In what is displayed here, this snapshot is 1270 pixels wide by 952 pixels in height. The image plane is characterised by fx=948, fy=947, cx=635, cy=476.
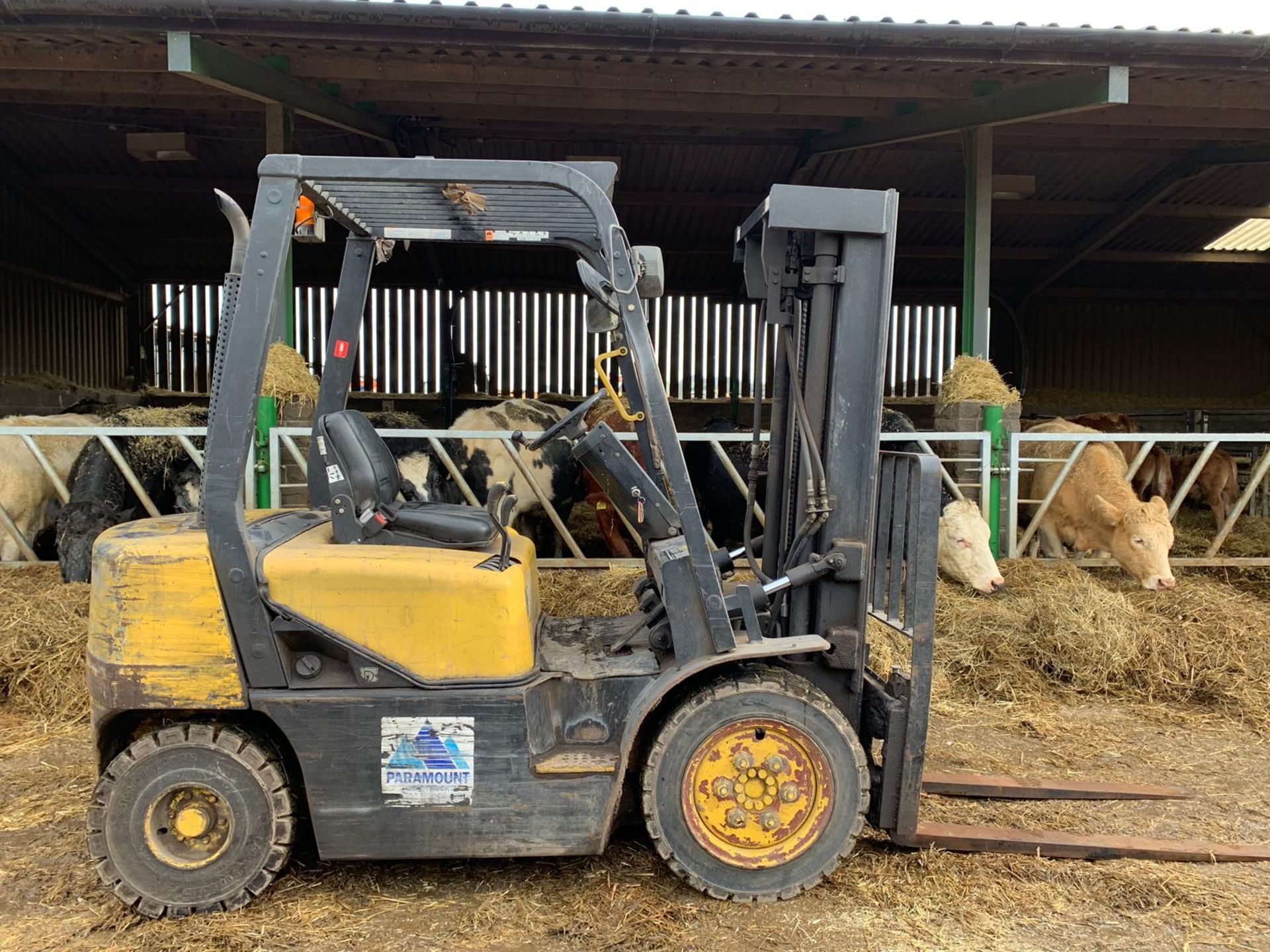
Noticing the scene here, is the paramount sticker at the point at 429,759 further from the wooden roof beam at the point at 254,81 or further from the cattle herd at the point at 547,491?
the wooden roof beam at the point at 254,81

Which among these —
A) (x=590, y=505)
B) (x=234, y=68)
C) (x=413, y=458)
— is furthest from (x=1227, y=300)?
(x=234, y=68)

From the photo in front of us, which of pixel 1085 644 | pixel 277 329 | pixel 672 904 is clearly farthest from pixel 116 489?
pixel 1085 644

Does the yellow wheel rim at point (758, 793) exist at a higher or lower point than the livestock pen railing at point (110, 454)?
lower

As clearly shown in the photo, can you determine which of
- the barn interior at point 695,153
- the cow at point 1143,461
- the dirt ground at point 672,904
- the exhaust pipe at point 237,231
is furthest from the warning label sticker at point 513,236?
the cow at point 1143,461

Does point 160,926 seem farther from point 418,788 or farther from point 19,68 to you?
point 19,68

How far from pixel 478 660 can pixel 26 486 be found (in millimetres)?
6682

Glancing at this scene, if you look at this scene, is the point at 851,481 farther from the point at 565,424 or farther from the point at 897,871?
the point at 897,871

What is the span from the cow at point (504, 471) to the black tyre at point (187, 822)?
5.14 metres

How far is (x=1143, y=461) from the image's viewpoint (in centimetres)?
1073

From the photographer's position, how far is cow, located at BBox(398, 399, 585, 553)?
862cm

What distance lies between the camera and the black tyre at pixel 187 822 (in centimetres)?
316

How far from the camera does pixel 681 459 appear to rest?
3.29 metres

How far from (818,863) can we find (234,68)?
23.3ft

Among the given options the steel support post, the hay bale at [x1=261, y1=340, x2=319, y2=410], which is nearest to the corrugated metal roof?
the steel support post
